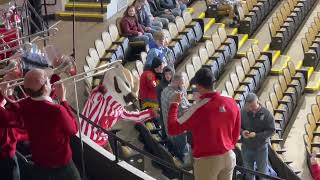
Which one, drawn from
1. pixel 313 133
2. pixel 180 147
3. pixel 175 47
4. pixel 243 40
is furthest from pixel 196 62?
pixel 180 147

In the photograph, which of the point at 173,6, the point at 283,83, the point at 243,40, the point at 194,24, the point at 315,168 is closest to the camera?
the point at 315,168

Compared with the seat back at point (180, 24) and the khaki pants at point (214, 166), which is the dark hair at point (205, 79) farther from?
the seat back at point (180, 24)

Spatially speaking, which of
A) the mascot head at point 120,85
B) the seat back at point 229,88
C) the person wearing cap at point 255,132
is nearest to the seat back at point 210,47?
the seat back at point 229,88

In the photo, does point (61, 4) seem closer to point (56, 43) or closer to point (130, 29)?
point (56, 43)

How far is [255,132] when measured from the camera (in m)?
7.12

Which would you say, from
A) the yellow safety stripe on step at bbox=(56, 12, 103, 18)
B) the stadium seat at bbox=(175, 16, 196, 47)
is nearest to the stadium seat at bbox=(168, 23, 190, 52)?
the stadium seat at bbox=(175, 16, 196, 47)

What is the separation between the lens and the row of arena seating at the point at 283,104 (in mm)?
7875

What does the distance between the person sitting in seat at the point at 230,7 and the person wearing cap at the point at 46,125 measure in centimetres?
848

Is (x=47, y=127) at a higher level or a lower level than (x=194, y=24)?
higher

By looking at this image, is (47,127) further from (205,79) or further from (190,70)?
(190,70)

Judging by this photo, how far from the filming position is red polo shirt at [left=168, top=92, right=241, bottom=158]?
4809mm

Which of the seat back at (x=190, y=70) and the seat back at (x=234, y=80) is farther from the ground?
the seat back at (x=190, y=70)

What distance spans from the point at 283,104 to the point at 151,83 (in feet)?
8.81

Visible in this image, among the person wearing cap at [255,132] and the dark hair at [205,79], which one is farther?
the person wearing cap at [255,132]
